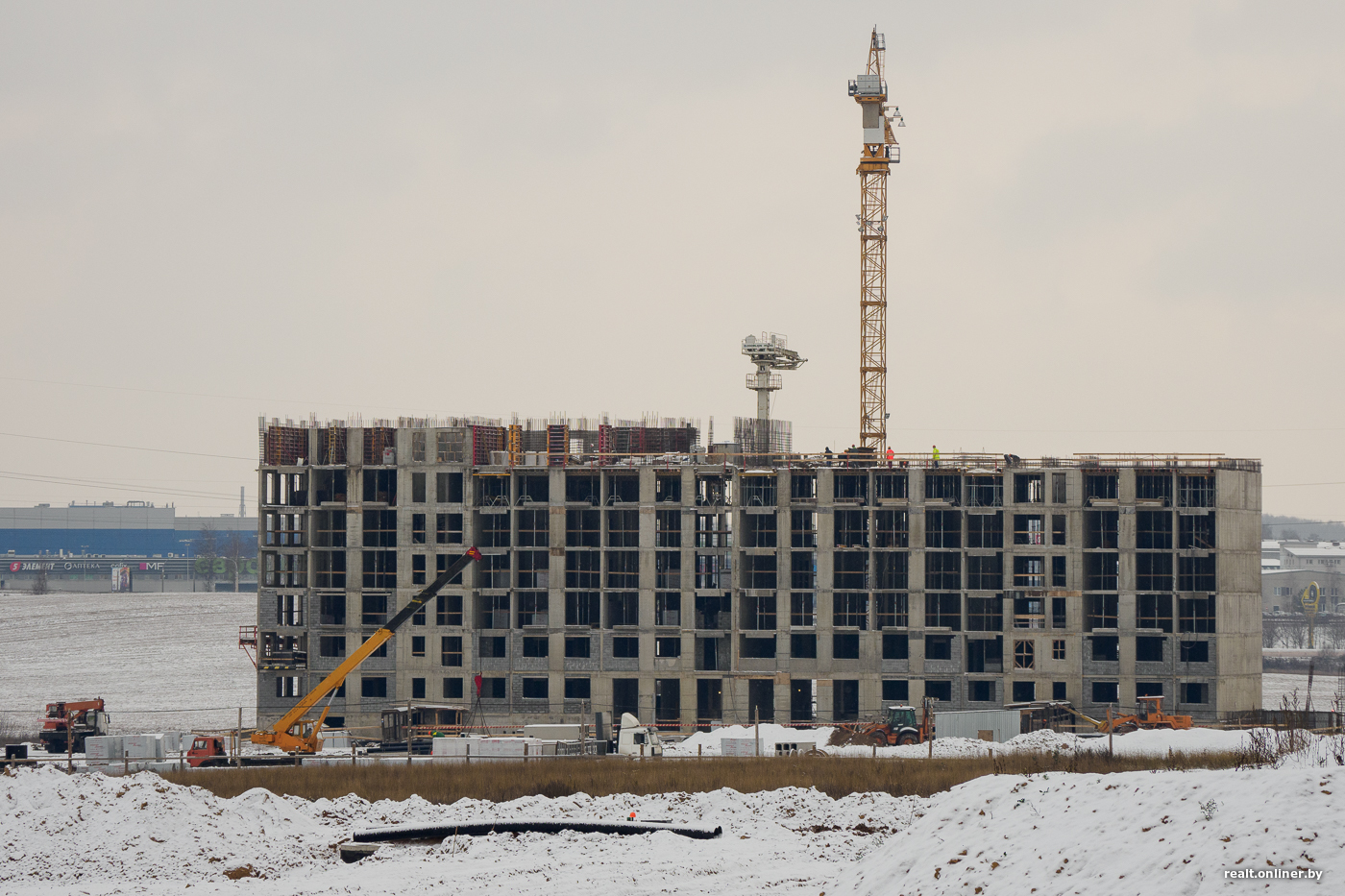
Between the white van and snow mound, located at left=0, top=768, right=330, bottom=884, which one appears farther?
the white van

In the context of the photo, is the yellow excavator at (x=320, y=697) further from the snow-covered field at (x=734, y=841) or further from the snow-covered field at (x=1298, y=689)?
the snow-covered field at (x=1298, y=689)

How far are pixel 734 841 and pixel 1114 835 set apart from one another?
12462 millimetres

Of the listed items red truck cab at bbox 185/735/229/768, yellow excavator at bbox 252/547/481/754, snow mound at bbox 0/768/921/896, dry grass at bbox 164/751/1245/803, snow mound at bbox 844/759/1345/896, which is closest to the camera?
snow mound at bbox 844/759/1345/896

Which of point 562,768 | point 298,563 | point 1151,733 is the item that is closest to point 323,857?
point 562,768

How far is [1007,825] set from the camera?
2498cm

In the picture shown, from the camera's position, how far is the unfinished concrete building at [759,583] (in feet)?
270

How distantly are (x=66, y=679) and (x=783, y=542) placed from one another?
9315 cm

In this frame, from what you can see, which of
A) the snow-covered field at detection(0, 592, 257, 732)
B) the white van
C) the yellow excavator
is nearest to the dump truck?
the yellow excavator

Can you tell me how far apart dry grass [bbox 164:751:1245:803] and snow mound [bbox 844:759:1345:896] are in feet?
43.5

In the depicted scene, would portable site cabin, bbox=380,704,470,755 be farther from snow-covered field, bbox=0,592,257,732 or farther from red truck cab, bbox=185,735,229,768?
snow-covered field, bbox=0,592,257,732

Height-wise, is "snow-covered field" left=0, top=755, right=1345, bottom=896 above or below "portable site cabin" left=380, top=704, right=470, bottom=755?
above

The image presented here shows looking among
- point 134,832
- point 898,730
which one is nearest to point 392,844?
point 134,832

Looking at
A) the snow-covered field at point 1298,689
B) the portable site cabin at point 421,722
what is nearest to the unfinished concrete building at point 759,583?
the portable site cabin at point 421,722

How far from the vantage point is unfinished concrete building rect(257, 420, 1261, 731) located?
82312 mm
